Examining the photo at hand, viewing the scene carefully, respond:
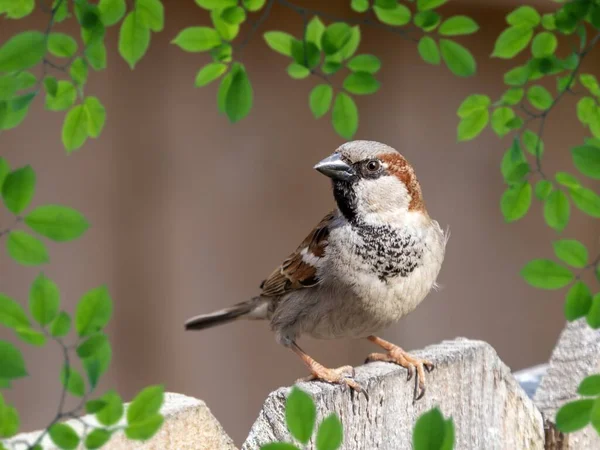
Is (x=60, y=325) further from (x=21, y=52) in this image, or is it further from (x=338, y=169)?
(x=338, y=169)

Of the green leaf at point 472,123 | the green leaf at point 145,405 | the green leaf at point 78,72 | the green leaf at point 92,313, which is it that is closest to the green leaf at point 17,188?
the green leaf at point 92,313

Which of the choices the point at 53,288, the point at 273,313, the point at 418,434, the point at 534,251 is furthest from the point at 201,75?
the point at 534,251

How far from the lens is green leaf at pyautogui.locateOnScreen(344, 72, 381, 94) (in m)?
1.38

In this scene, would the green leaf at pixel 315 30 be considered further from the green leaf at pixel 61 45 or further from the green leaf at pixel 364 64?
the green leaf at pixel 61 45

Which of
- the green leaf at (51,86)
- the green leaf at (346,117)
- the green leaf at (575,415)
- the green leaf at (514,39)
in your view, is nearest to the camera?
the green leaf at (575,415)

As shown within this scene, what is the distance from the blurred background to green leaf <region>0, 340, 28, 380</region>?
5.53 feet

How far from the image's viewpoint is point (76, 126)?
4.35 ft

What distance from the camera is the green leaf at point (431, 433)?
0.90 metres

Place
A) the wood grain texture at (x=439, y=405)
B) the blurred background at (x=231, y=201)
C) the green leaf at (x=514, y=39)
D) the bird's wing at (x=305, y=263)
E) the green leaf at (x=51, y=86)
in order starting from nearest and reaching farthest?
1. the wood grain texture at (x=439, y=405)
2. the green leaf at (x=51, y=86)
3. the green leaf at (x=514, y=39)
4. the bird's wing at (x=305, y=263)
5. the blurred background at (x=231, y=201)

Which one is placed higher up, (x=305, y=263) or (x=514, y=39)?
(x=514, y=39)

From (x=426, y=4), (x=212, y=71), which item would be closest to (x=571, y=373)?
(x=426, y=4)

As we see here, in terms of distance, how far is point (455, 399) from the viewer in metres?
1.36

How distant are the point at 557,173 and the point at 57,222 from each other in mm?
702

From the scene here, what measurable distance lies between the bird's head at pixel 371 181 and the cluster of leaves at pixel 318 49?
16.8 inches
